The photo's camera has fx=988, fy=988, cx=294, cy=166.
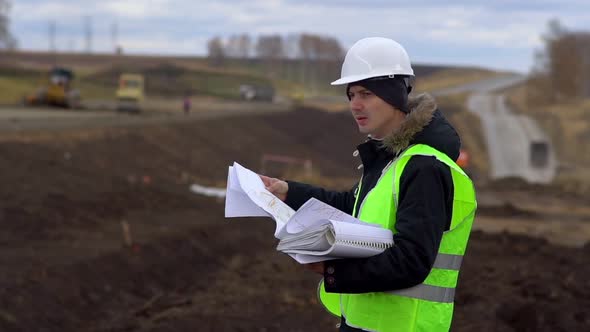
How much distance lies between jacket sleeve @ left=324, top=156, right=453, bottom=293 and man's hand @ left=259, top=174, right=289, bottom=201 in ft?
2.70

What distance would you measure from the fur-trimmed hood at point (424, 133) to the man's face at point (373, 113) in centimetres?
6

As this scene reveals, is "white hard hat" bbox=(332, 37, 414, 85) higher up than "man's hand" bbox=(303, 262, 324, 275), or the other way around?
"white hard hat" bbox=(332, 37, 414, 85)

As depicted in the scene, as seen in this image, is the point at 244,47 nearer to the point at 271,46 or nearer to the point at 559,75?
the point at 271,46

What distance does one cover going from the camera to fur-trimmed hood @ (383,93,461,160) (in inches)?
150

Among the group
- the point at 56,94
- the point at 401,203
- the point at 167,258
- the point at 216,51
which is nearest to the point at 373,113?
the point at 401,203

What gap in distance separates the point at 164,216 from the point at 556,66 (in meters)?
93.1

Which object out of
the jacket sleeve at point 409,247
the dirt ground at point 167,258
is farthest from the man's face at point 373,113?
the dirt ground at point 167,258

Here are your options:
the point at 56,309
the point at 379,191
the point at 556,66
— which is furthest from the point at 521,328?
the point at 556,66

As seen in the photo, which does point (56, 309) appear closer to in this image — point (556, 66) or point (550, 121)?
point (550, 121)

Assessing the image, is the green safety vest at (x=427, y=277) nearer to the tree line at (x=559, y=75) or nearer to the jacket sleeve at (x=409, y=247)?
the jacket sleeve at (x=409, y=247)

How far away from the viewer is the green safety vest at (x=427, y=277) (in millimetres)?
3705

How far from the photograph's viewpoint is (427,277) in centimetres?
371

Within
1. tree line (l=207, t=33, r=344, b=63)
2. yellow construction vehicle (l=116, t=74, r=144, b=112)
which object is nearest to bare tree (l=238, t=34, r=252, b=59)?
tree line (l=207, t=33, r=344, b=63)

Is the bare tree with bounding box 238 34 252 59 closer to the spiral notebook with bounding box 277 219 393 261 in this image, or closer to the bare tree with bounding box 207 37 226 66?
the bare tree with bounding box 207 37 226 66
